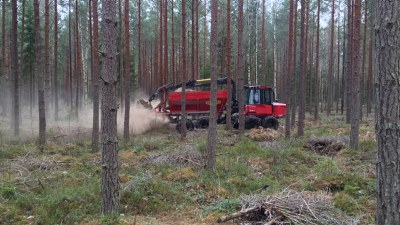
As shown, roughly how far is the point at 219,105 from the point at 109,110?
14632 mm

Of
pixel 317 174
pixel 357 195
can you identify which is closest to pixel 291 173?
pixel 317 174

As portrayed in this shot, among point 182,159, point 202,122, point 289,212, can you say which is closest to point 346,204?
point 289,212

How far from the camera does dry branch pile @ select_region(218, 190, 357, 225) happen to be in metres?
5.60

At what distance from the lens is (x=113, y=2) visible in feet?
19.0

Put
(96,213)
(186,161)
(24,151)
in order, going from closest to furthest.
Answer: (96,213), (186,161), (24,151)

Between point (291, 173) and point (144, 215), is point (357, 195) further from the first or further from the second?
point (144, 215)

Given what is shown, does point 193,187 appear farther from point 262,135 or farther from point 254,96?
point 254,96

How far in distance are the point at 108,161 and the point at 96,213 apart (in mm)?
1142

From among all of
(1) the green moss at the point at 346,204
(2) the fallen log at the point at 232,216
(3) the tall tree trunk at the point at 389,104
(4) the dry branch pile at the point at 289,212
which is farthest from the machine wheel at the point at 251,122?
(3) the tall tree trunk at the point at 389,104

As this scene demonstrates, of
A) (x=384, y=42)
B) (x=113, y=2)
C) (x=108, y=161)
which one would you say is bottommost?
(x=108, y=161)

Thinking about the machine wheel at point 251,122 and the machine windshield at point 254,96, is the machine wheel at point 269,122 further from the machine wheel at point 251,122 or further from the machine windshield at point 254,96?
the machine windshield at point 254,96

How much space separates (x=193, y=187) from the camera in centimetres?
794

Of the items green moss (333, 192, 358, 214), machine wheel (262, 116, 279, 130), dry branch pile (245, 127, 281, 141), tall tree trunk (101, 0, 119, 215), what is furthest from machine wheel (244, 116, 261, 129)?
tall tree trunk (101, 0, 119, 215)

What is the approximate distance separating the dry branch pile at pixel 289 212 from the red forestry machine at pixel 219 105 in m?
13.7
